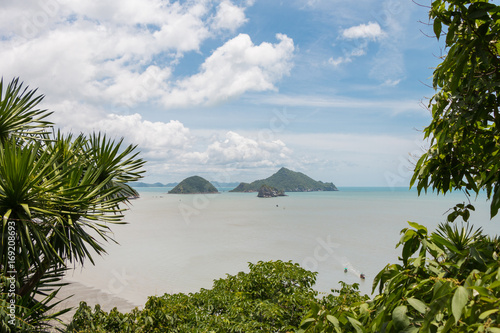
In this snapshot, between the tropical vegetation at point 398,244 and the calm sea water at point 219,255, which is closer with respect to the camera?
Result: the tropical vegetation at point 398,244

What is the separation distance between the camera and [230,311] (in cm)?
546

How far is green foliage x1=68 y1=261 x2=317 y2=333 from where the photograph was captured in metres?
5.08

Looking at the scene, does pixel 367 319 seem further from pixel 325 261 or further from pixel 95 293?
pixel 325 261

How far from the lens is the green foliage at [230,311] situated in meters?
5.08

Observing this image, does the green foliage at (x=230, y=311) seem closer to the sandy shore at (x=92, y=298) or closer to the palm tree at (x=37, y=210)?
the palm tree at (x=37, y=210)

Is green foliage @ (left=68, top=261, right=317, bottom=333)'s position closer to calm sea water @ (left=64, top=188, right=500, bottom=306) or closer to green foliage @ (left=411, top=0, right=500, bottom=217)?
green foliage @ (left=411, top=0, right=500, bottom=217)

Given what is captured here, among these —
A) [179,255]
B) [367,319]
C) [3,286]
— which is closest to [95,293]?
[179,255]

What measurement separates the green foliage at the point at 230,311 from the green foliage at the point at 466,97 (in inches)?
120

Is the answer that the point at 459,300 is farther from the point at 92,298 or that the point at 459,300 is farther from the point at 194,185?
the point at 194,185

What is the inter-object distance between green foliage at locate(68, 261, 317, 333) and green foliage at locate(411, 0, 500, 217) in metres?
3.04

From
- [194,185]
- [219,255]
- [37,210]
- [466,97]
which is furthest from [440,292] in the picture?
[194,185]

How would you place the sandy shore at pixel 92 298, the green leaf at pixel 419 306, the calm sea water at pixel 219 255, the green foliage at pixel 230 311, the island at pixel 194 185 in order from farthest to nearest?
the island at pixel 194 185 → the calm sea water at pixel 219 255 → the sandy shore at pixel 92 298 → the green foliage at pixel 230 311 → the green leaf at pixel 419 306

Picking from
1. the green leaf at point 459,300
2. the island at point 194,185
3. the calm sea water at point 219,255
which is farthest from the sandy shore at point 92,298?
the island at point 194,185

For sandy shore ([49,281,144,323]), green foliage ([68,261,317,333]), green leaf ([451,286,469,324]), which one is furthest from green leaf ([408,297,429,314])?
sandy shore ([49,281,144,323])
